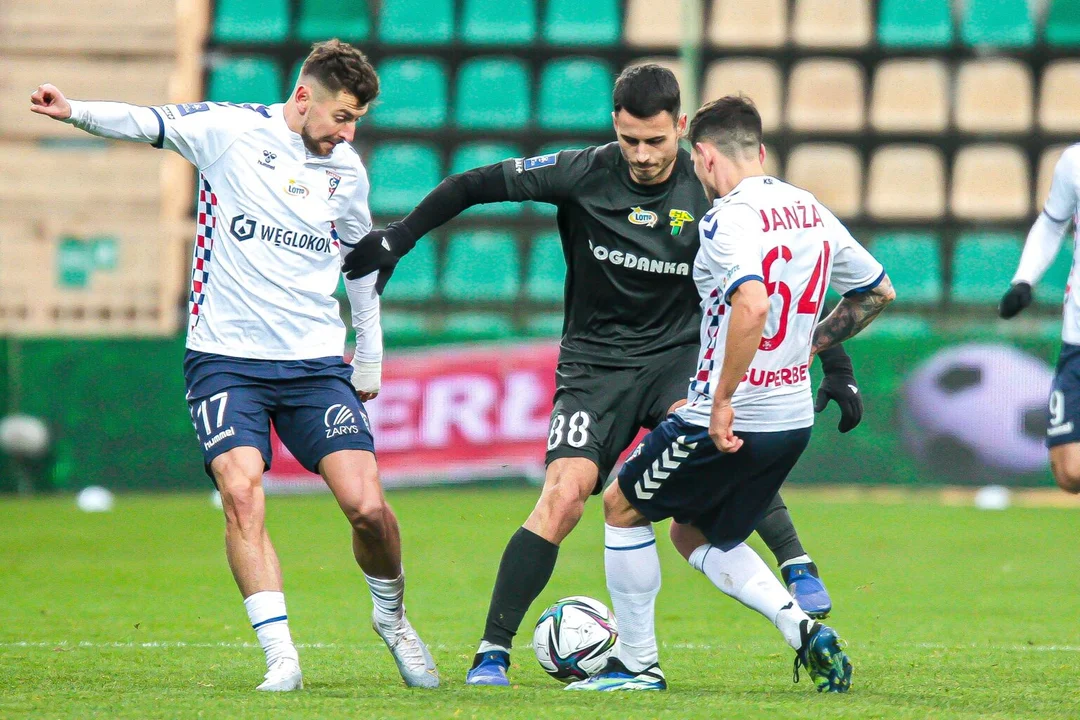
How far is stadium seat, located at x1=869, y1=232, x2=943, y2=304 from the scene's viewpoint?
15859 millimetres

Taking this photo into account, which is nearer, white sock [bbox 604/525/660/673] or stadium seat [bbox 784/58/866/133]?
white sock [bbox 604/525/660/673]

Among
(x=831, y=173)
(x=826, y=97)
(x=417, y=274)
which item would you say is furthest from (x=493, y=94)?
(x=831, y=173)

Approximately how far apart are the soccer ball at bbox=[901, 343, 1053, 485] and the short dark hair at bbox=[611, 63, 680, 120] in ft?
30.9

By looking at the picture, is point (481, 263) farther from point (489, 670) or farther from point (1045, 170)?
point (489, 670)

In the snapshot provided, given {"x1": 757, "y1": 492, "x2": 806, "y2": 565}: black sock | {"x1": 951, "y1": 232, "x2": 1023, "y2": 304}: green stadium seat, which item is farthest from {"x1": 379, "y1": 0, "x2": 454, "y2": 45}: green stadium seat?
{"x1": 757, "y1": 492, "x2": 806, "y2": 565}: black sock

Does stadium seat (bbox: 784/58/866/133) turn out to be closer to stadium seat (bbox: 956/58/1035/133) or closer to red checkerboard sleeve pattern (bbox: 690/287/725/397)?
stadium seat (bbox: 956/58/1035/133)

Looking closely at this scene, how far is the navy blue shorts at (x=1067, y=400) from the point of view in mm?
5449

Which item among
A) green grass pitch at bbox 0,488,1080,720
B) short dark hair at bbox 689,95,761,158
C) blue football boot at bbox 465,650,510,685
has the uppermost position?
short dark hair at bbox 689,95,761,158

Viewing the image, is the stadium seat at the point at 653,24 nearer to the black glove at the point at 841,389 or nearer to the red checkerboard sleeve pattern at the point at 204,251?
the black glove at the point at 841,389

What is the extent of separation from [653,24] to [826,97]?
220cm

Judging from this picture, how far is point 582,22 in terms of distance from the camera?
56.9 ft

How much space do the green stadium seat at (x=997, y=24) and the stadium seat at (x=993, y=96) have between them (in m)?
0.25

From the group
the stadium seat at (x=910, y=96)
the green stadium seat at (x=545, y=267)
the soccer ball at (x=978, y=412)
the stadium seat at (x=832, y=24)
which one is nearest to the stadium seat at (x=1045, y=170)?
the stadium seat at (x=910, y=96)

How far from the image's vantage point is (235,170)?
5.07 meters
